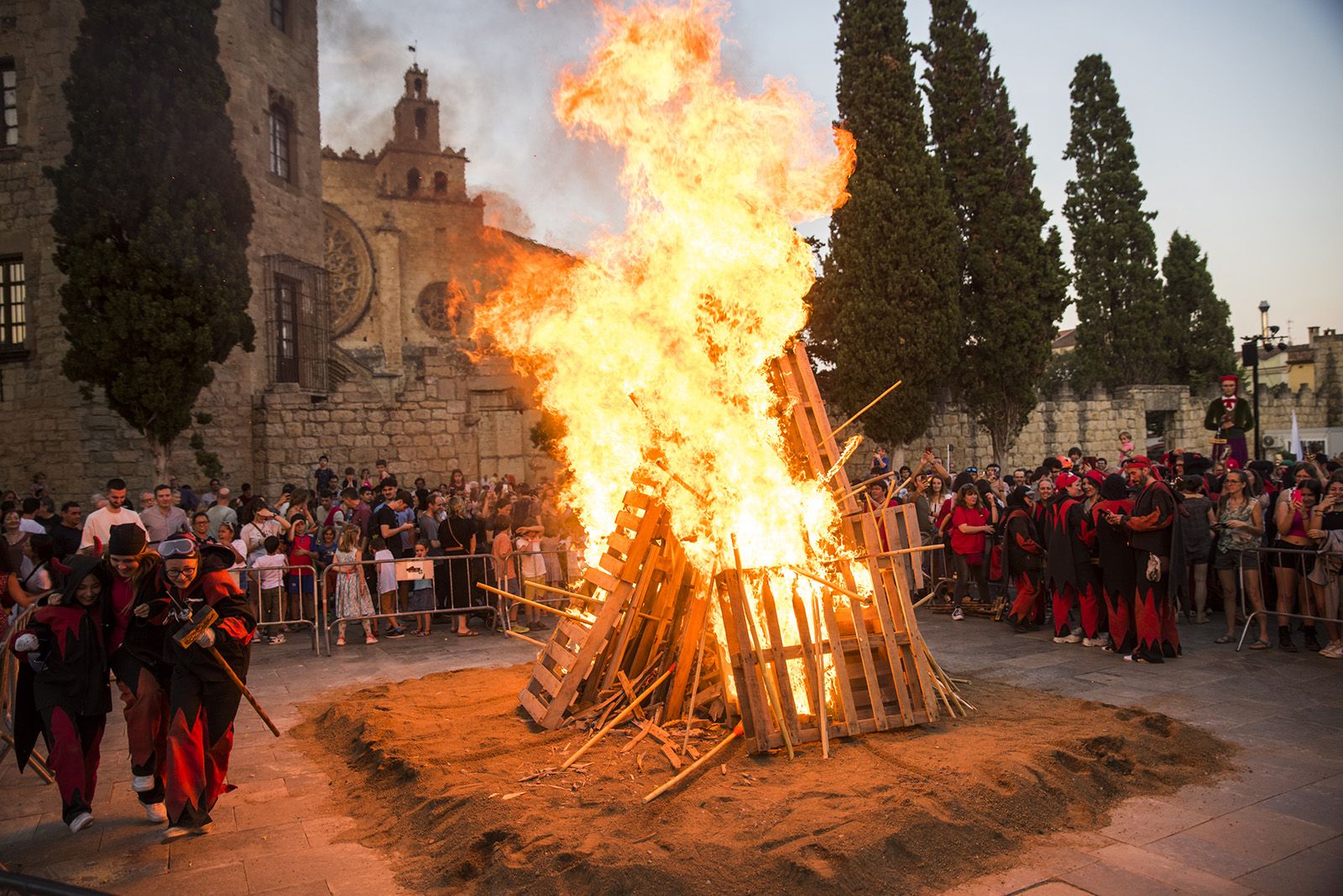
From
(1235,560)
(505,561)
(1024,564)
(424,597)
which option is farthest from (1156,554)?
(424,597)

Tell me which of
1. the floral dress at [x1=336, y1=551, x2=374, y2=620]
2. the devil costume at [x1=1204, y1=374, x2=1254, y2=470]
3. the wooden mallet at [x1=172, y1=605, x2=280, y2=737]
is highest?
the devil costume at [x1=1204, y1=374, x2=1254, y2=470]

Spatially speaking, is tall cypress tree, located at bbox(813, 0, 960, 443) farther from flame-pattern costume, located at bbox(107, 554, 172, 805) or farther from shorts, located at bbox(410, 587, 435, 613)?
flame-pattern costume, located at bbox(107, 554, 172, 805)

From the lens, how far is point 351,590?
12023 mm

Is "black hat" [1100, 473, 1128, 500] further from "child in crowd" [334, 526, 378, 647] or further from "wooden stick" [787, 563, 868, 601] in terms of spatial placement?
"child in crowd" [334, 526, 378, 647]

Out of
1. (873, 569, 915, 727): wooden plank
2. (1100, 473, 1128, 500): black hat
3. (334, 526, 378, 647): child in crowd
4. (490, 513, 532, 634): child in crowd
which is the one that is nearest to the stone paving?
(873, 569, 915, 727): wooden plank

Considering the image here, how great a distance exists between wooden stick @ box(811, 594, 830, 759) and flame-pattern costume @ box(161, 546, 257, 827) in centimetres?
364

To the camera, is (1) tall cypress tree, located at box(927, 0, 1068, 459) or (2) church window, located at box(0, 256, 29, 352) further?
(1) tall cypress tree, located at box(927, 0, 1068, 459)

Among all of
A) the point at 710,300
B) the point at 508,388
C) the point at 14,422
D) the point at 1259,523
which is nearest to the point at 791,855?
the point at 710,300

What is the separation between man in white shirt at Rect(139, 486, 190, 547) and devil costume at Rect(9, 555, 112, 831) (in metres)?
5.99

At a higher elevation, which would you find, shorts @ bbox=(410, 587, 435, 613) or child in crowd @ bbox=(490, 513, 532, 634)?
child in crowd @ bbox=(490, 513, 532, 634)

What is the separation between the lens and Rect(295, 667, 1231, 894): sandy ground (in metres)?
4.38

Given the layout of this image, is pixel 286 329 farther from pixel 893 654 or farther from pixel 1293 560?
pixel 1293 560

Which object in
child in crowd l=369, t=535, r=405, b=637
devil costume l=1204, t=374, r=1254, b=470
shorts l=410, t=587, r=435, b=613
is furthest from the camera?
devil costume l=1204, t=374, r=1254, b=470

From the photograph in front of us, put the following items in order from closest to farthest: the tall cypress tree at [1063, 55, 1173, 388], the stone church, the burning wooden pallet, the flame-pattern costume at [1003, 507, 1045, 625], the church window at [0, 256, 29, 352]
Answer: the burning wooden pallet
the flame-pattern costume at [1003, 507, 1045, 625]
the stone church
the church window at [0, 256, 29, 352]
the tall cypress tree at [1063, 55, 1173, 388]
